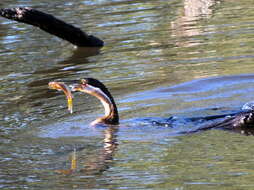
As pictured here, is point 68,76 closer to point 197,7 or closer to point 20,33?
point 20,33

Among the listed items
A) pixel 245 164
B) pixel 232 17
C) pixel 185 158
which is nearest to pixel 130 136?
pixel 185 158

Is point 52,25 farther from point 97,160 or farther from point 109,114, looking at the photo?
point 97,160

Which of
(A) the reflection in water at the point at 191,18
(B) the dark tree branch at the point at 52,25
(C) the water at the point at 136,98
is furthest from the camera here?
(A) the reflection in water at the point at 191,18

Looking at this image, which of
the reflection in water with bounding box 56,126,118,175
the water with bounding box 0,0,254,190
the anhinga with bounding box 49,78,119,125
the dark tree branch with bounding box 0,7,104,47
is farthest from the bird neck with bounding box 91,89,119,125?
the dark tree branch with bounding box 0,7,104,47

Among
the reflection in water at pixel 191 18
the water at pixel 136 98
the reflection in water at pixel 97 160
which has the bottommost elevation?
the reflection in water at pixel 97 160

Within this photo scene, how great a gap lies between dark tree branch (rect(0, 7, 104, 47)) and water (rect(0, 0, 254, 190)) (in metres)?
0.21

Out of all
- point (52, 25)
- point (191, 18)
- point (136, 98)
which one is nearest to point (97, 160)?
point (136, 98)

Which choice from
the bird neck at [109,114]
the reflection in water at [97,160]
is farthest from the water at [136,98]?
the bird neck at [109,114]

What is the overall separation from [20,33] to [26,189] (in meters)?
10.5

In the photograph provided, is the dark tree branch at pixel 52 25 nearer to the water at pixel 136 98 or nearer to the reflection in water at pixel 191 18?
the water at pixel 136 98

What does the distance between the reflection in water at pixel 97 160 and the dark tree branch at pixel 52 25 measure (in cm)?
556

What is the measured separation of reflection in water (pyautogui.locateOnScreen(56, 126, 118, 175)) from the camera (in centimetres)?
701

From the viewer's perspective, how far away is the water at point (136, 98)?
6781mm

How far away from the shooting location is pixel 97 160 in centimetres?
A: 735
